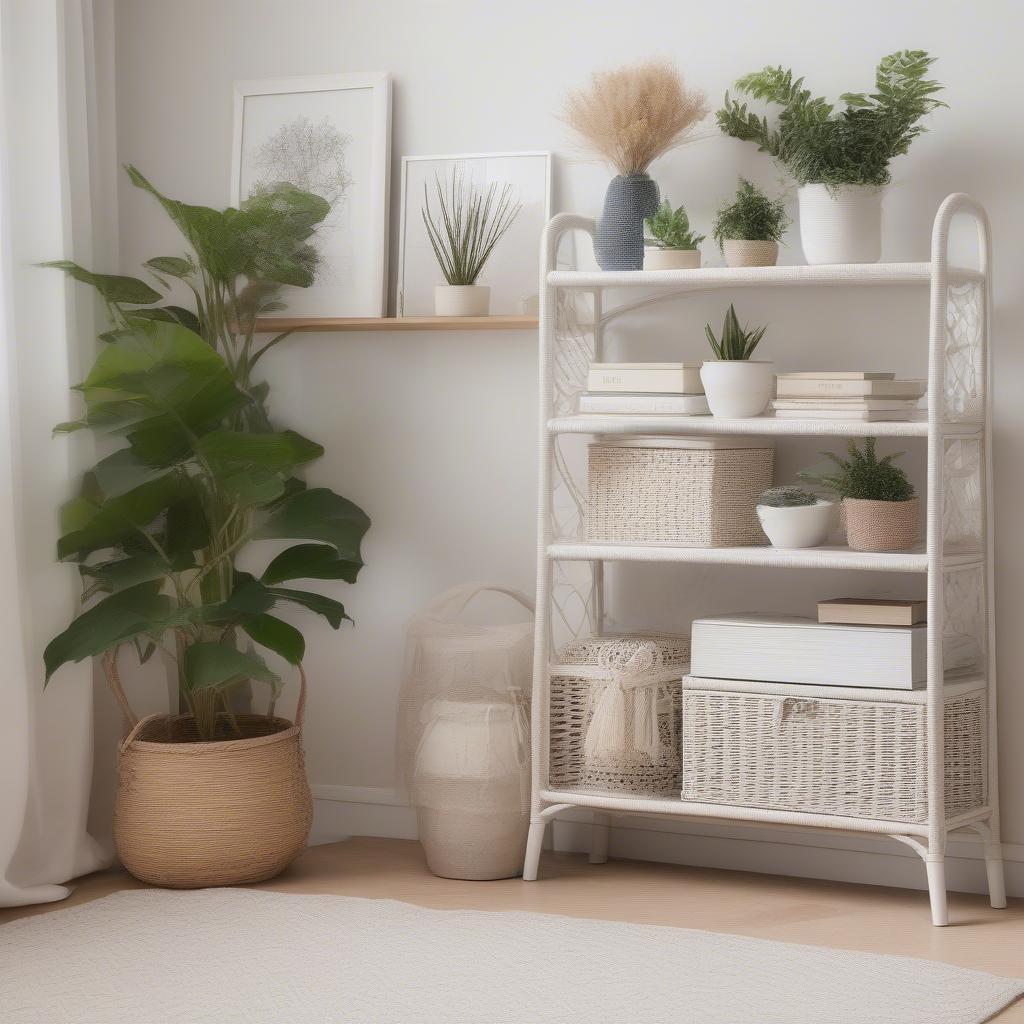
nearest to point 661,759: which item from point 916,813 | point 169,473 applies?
point 916,813

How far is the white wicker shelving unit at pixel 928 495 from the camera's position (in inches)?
98.5

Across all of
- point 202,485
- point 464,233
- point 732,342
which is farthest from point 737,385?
point 202,485

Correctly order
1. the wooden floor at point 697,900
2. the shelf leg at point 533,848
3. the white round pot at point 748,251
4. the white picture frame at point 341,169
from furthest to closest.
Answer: the white picture frame at point 341,169 → the shelf leg at point 533,848 → the white round pot at point 748,251 → the wooden floor at point 697,900

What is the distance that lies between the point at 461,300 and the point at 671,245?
468 mm

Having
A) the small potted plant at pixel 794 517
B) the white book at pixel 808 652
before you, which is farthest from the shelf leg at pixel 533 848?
the small potted plant at pixel 794 517

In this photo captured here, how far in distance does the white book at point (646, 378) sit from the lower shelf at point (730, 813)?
753 millimetres

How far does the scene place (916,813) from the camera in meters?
2.54

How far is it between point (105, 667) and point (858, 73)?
187cm

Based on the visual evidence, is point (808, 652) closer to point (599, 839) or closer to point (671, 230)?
point (599, 839)

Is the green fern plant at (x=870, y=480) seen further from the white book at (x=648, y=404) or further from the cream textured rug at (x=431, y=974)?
the cream textured rug at (x=431, y=974)

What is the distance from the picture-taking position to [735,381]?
2.65m

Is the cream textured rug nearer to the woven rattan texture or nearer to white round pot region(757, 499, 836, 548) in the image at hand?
the woven rattan texture

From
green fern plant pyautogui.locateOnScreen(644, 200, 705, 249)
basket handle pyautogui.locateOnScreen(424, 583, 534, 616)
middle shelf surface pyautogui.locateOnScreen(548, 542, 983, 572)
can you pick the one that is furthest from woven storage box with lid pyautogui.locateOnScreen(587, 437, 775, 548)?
green fern plant pyautogui.locateOnScreen(644, 200, 705, 249)

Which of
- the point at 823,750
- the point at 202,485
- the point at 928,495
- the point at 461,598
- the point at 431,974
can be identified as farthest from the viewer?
the point at 461,598
